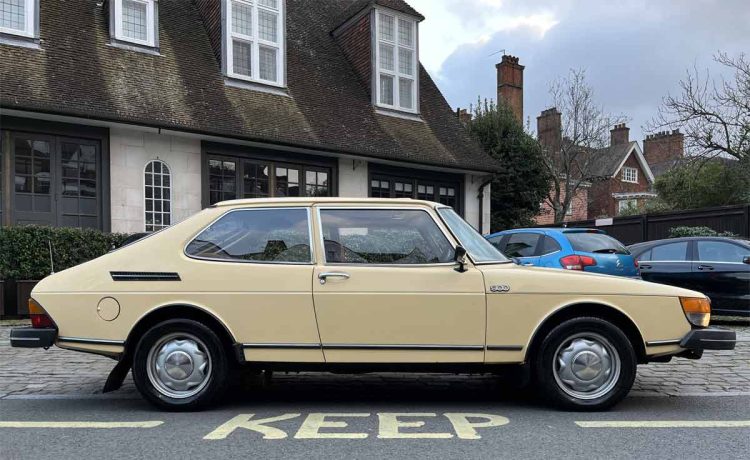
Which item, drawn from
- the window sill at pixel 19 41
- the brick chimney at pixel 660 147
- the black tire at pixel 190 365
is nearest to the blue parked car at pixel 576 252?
the black tire at pixel 190 365

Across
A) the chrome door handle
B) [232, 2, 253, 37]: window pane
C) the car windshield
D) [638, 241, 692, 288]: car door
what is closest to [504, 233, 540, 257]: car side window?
[638, 241, 692, 288]: car door

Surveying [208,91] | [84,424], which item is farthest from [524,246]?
[208,91]

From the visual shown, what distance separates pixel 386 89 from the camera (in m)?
16.8

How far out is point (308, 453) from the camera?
12.0 ft

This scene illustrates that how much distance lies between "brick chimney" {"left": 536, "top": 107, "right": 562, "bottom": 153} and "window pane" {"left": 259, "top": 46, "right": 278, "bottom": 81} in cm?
1843

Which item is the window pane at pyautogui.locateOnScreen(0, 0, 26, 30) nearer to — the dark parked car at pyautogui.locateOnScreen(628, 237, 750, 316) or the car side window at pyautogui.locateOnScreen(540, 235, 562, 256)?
the car side window at pyautogui.locateOnScreen(540, 235, 562, 256)

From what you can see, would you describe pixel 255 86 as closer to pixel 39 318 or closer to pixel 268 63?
pixel 268 63

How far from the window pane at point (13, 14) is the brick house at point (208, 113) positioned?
0.12 ft

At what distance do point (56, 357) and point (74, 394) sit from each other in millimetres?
2088

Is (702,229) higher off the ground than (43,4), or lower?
lower

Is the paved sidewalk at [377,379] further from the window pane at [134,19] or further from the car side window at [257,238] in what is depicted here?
the window pane at [134,19]

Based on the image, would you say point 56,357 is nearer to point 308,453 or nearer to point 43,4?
point 308,453

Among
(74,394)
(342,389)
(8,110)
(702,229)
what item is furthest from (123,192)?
(702,229)

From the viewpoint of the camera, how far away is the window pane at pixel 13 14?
11.1 metres
